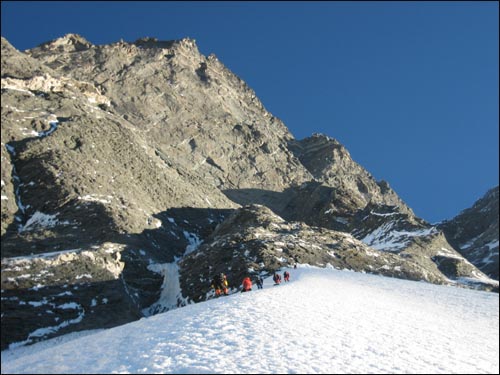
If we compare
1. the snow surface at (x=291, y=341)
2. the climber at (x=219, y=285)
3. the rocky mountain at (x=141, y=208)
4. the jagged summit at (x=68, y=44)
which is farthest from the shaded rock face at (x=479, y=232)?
the jagged summit at (x=68, y=44)

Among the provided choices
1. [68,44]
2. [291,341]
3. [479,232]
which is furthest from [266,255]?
[68,44]

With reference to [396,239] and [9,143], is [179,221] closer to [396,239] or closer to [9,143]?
[9,143]

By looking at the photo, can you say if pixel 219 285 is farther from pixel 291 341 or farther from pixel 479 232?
pixel 479 232

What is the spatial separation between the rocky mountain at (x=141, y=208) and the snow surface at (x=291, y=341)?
23677 millimetres

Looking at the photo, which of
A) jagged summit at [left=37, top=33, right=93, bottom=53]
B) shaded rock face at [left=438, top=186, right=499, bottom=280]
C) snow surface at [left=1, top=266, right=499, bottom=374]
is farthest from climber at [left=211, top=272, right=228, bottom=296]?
jagged summit at [left=37, top=33, right=93, bottom=53]

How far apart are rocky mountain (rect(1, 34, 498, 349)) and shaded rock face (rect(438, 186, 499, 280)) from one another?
3766cm

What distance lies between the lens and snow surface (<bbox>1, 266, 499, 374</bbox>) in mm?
18047

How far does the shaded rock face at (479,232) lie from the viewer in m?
149

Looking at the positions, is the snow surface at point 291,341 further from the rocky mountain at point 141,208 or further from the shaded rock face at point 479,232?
the shaded rock face at point 479,232

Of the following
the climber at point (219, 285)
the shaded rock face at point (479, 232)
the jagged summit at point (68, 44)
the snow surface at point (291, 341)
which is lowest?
the snow surface at point (291, 341)

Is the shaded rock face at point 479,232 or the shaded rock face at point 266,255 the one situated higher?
the shaded rock face at point 479,232

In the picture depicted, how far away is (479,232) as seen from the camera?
571 ft

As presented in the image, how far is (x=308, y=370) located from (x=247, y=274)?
3596 cm

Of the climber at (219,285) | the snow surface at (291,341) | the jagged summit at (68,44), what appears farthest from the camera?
the jagged summit at (68,44)
